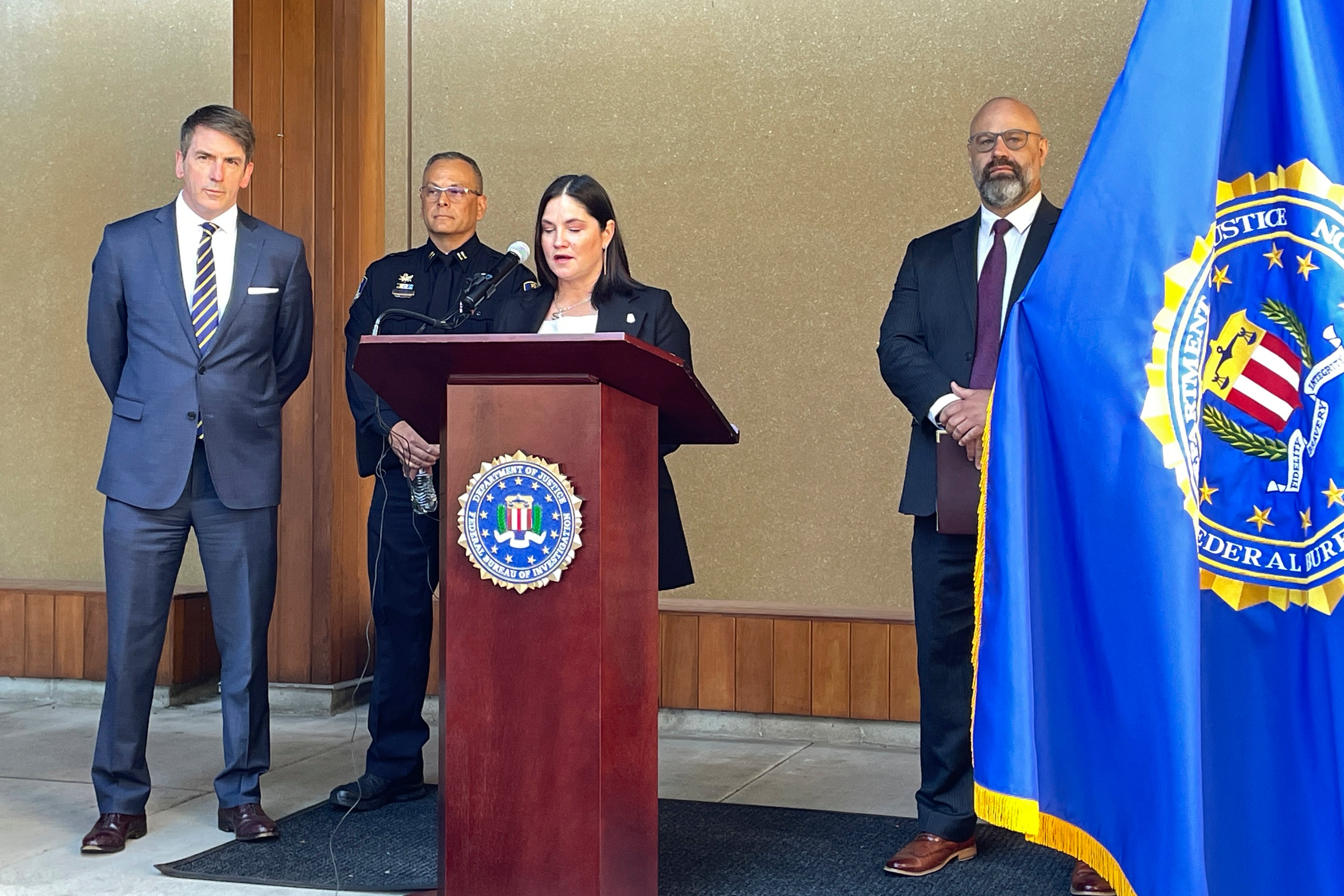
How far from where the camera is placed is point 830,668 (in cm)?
425

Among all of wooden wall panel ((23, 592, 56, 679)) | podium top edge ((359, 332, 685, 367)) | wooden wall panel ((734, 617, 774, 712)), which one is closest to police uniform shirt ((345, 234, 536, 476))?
podium top edge ((359, 332, 685, 367))

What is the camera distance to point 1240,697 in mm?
1777

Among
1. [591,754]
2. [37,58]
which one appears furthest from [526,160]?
[591,754]

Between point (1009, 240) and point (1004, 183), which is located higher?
point (1004, 183)

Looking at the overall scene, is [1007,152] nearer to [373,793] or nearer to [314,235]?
[373,793]

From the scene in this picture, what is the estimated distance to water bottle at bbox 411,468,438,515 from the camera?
3.17 m

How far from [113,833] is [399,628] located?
2.63ft

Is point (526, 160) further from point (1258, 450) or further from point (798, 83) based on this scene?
point (1258, 450)

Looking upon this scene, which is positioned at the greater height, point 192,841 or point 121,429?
point 121,429

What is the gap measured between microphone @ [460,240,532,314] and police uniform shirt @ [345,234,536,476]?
2.46 feet

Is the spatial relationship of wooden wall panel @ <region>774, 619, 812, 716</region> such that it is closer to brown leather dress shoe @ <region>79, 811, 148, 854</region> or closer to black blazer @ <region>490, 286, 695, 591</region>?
black blazer @ <region>490, 286, 695, 591</region>

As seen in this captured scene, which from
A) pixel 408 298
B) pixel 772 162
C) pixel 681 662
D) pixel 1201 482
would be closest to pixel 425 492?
pixel 408 298

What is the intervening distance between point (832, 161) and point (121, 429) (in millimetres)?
2755

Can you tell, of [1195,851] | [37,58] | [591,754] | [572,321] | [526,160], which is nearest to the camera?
[1195,851]
